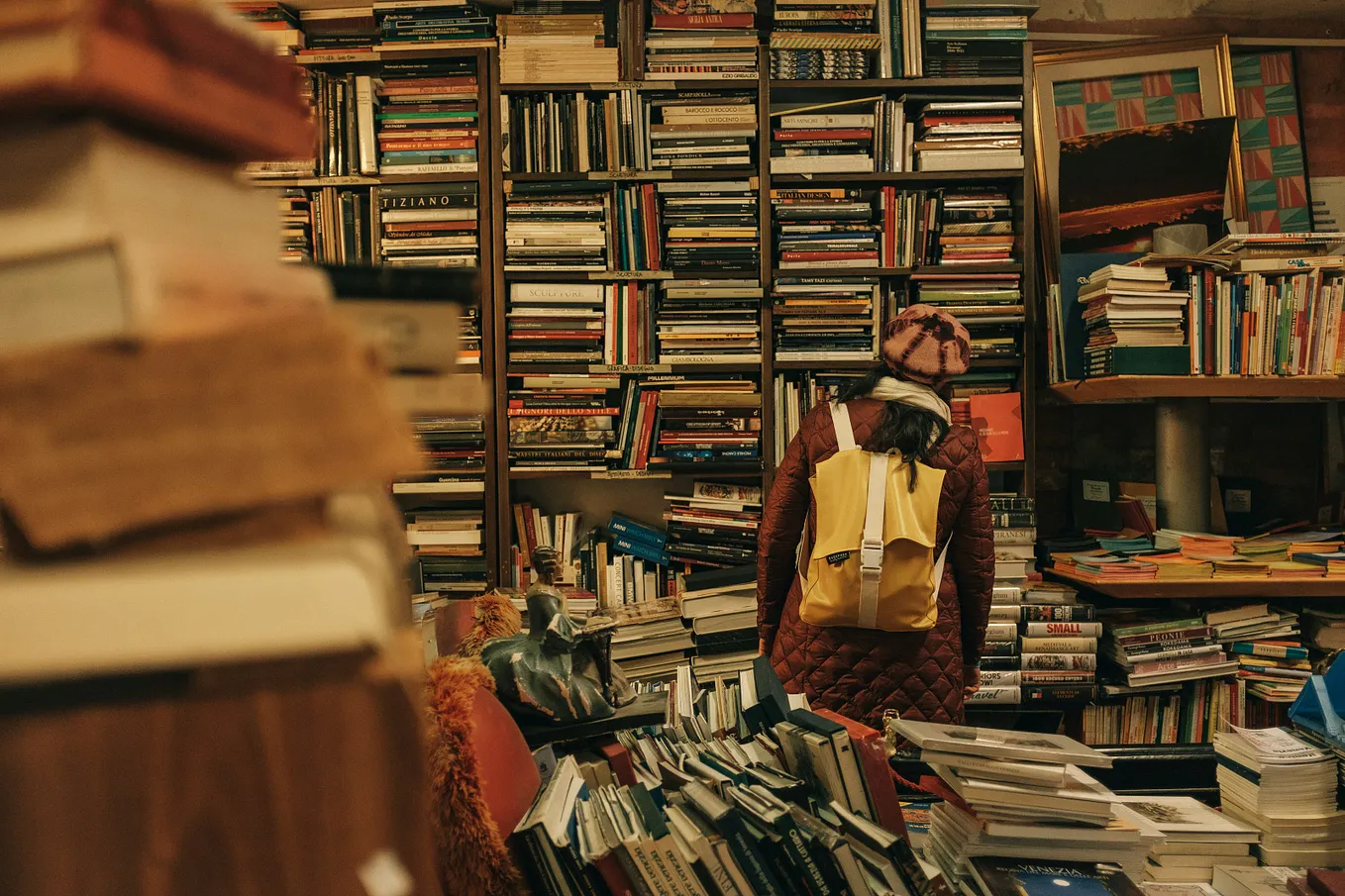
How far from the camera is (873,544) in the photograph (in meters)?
1.88

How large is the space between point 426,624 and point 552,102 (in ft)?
7.31

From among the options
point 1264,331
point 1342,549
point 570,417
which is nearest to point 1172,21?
point 1264,331

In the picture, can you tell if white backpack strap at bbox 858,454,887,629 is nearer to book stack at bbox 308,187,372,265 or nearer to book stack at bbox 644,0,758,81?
book stack at bbox 644,0,758,81

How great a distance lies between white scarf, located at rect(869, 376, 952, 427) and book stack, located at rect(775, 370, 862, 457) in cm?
95

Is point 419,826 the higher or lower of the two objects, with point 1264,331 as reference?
lower

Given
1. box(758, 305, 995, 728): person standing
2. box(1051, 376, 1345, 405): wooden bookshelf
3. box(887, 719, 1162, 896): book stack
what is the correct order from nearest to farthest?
box(887, 719, 1162, 896): book stack < box(758, 305, 995, 728): person standing < box(1051, 376, 1345, 405): wooden bookshelf

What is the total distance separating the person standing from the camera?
6.50ft

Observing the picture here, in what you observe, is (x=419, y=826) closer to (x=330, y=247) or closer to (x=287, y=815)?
(x=287, y=815)

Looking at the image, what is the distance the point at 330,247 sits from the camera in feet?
9.81

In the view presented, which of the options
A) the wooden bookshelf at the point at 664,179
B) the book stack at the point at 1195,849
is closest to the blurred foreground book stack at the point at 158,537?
the book stack at the point at 1195,849

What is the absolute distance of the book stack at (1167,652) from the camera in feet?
9.02

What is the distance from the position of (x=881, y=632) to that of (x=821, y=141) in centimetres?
181

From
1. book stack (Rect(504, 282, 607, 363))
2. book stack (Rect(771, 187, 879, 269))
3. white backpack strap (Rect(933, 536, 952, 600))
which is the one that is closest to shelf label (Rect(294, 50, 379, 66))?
book stack (Rect(504, 282, 607, 363))

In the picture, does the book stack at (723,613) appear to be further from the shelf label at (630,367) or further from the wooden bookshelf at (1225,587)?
the wooden bookshelf at (1225,587)
